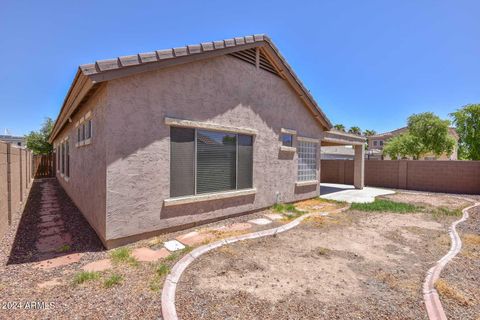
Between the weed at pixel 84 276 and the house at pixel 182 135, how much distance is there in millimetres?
1135

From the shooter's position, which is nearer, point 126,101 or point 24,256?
point 24,256

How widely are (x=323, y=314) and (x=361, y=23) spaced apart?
12308mm

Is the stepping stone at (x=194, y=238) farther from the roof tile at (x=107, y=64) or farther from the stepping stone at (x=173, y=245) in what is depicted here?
the roof tile at (x=107, y=64)

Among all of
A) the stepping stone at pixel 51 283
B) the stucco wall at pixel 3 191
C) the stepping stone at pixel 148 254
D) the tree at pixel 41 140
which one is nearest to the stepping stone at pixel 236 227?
the stepping stone at pixel 148 254

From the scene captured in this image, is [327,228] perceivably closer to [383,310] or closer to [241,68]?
[383,310]

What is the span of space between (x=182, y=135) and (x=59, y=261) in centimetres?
368

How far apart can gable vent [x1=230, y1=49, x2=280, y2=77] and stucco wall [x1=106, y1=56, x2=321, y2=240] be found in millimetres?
204

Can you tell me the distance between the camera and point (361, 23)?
10.6m

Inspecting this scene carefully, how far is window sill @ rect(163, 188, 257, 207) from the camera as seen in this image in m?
5.83

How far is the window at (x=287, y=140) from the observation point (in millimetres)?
9586

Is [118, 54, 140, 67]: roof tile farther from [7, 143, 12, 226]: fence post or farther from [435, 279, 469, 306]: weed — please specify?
[435, 279, 469, 306]: weed

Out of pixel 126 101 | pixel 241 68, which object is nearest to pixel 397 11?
pixel 241 68

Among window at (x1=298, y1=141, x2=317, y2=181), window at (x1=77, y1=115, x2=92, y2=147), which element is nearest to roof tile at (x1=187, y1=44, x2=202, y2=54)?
window at (x1=77, y1=115, x2=92, y2=147)

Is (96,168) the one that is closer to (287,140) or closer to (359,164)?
(287,140)
